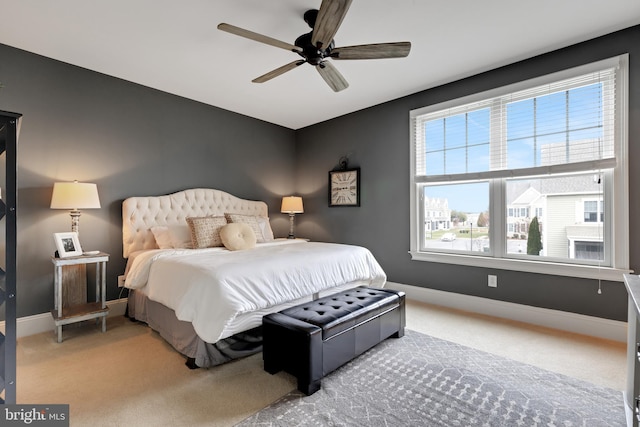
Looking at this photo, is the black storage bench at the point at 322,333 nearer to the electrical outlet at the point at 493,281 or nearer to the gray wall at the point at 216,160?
the electrical outlet at the point at 493,281

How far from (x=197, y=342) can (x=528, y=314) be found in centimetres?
315

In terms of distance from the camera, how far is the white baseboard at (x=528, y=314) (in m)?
2.69

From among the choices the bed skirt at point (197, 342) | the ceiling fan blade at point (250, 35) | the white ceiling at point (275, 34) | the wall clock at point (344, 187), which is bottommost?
the bed skirt at point (197, 342)

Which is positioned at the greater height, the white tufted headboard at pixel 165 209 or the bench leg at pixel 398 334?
the white tufted headboard at pixel 165 209

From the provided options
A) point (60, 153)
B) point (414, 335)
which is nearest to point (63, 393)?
point (60, 153)

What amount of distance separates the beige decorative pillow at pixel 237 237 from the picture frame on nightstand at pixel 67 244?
132 centimetres

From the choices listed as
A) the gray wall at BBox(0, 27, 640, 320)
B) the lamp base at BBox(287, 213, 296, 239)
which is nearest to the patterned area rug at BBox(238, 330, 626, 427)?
the gray wall at BBox(0, 27, 640, 320)

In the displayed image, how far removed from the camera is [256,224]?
4027mm

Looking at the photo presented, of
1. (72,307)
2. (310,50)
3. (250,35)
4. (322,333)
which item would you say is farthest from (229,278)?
(72,307)

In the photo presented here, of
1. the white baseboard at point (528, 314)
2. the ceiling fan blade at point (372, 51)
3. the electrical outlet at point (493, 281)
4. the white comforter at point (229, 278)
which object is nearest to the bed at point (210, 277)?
the white comforter at point (229, 278)

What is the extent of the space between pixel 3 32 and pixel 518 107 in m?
4.85

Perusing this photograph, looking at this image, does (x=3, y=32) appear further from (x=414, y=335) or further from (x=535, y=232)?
(x=535, y=232)

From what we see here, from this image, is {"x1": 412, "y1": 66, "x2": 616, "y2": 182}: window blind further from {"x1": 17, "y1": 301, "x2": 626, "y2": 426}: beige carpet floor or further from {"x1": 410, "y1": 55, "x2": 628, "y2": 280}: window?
{"x1": 17, "y1": 301, "x2": 626, "y2": 426}: beige carpet floor

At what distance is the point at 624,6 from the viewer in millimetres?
2307
